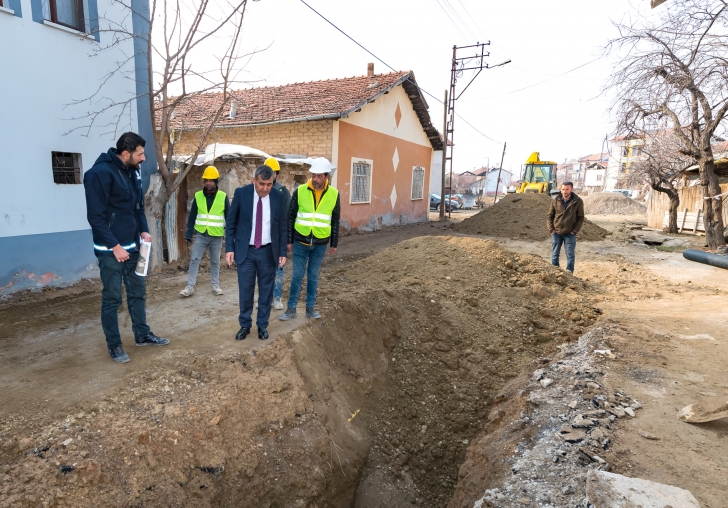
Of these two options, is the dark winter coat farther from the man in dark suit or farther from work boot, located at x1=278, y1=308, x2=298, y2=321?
the man in dark suit

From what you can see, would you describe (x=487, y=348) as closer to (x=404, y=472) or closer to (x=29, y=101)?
(x=404, y=472)

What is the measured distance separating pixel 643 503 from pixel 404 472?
217cm

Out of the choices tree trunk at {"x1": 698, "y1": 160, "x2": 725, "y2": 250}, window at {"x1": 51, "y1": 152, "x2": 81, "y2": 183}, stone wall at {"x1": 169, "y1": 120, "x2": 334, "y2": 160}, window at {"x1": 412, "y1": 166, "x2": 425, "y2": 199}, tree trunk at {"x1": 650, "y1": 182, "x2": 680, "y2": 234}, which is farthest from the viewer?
window at {"x1": 412, "y1": 166, "x2": 425, "y2": 199}

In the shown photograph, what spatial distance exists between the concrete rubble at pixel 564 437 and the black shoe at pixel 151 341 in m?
3.05

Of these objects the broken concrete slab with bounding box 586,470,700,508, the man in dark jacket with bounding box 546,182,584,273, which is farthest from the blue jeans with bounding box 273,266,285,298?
the man in dark jacket with bounding box 546,182,584,273

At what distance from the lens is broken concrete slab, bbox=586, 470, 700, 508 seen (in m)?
2.10

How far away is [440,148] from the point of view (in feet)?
64.9

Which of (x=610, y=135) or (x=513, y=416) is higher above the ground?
(x=610, y=135)

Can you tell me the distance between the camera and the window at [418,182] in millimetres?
17781

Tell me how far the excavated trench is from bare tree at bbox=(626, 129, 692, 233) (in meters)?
12.5

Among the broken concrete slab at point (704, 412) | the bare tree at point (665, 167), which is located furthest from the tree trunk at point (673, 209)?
the broken concrete slab at point (704, 412)

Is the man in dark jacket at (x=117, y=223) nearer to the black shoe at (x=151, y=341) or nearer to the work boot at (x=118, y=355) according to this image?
the work boot at (x=118, y=355)

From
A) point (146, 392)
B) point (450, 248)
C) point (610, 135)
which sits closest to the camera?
point (146, 392)

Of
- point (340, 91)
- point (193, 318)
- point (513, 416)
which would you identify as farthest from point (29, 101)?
point (340, 91)
